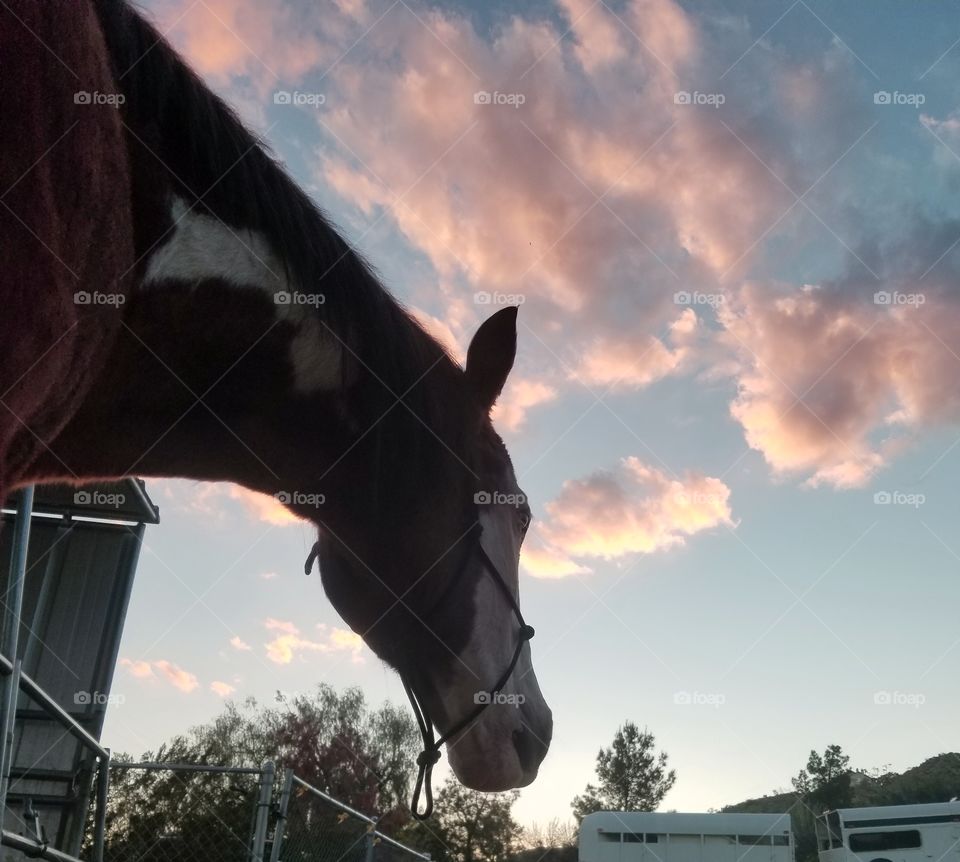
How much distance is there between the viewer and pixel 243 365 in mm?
1759

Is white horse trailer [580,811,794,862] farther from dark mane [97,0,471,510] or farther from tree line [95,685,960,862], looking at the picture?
dark mane [97,0,471,510]

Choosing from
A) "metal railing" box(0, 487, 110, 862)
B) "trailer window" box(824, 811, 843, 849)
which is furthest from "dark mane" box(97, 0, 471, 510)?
"trailer window" box(824, 811, 843, 849)

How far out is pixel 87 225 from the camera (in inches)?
45.9

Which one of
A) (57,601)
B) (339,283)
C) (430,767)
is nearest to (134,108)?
(339,283)

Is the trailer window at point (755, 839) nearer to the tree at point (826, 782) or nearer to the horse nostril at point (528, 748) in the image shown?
the horse nostril at point (528, 748)

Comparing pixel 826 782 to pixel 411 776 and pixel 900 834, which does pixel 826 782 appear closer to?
pixel 411 776

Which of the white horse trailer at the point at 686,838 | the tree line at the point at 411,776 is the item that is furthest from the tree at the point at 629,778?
the white horse trailer at the point at 686,838

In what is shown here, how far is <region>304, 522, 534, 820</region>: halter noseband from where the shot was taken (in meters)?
2.19

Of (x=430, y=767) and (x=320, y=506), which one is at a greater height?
(x=320, y=506)

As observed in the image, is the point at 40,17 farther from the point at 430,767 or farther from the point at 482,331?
the point at 430,767

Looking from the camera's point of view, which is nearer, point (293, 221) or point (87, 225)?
point (87, 225)

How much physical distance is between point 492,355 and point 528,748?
1.18 meters

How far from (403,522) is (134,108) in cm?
117

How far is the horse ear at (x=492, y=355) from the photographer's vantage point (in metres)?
2.20
